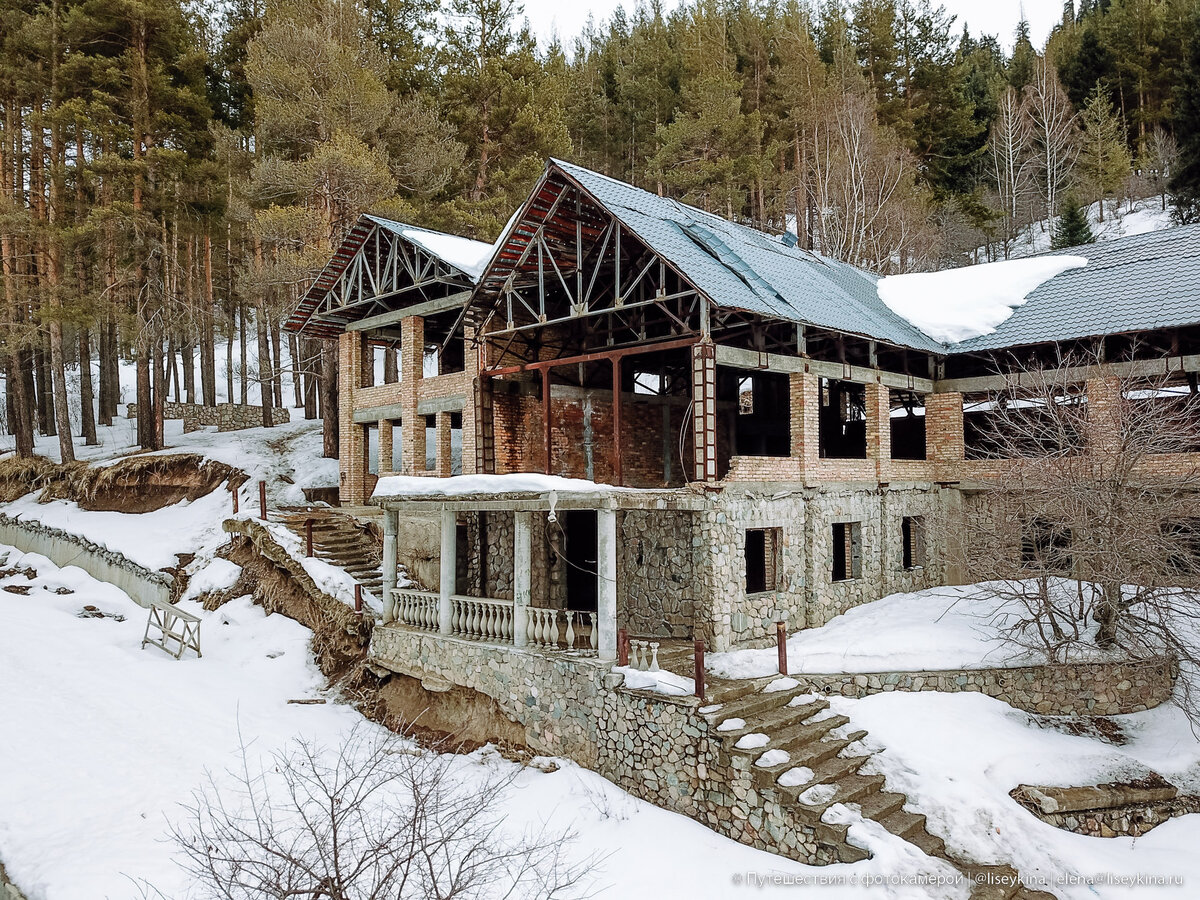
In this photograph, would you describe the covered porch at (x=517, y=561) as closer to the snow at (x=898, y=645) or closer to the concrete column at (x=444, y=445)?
the snow at (x=898, y=645)

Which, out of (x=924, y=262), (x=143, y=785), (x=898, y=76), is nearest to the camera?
(x=143, y=785)

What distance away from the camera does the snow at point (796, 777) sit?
9.78 meters

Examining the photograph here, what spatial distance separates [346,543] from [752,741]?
511 inches

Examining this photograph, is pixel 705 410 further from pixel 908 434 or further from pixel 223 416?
pixel 223 416

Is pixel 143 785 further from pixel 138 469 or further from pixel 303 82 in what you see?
pixel 303 82

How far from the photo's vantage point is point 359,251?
22.8 metres

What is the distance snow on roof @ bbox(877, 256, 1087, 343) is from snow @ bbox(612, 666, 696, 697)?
12.6 m

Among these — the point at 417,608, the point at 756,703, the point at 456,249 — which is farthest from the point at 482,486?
the point at 456,249

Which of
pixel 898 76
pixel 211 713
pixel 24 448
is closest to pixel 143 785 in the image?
pixel 211 713

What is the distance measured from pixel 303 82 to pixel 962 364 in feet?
76.4

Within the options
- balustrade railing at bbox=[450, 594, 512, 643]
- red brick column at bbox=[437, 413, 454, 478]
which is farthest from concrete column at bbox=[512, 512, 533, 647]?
red brick column at bbox=[437, 413, 454, 478]

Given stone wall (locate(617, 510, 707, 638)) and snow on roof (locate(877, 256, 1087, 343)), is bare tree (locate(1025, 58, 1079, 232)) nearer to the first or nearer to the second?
snow on roof (locate(877, 256, 1087, 343))

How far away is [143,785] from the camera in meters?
10.9

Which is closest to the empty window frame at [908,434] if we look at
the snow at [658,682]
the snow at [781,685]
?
the snow at [781,685]
